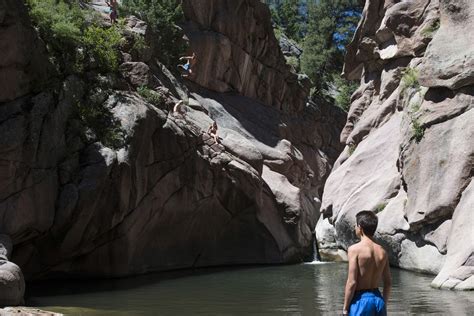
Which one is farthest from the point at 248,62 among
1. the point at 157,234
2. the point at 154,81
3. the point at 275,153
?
the point at 157,234

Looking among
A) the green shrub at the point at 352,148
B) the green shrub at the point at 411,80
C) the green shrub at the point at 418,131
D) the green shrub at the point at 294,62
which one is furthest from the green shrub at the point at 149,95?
the green shrub at the point at 294,62

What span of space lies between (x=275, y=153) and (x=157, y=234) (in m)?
11.2

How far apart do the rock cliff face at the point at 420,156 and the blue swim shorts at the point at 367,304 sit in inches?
388

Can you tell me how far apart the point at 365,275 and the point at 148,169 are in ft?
54.7

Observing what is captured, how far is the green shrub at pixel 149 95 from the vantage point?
24.0 meters

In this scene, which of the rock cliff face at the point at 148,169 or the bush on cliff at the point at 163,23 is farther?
the bush on cliff at the point at 163,23

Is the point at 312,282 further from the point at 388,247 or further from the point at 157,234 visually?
the point at 157,234

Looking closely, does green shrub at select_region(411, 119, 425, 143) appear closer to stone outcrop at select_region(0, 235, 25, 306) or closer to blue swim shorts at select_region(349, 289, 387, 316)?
stone outcrop at select_region(0, 235, 25, 306)

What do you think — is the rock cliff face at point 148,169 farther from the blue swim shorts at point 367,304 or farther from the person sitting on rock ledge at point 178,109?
the blue swim shorts at point 367,304

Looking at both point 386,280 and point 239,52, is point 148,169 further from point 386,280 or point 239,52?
point 239,52

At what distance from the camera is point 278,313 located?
43.2 ft

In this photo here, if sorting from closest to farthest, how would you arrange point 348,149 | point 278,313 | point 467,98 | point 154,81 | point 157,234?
1. point 278,313
2. point 467,98
3. point 157,234
4. point 154,81
5. point 348,149

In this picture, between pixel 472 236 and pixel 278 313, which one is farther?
pixel 472 236

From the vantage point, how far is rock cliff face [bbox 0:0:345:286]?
1789 centimetres
